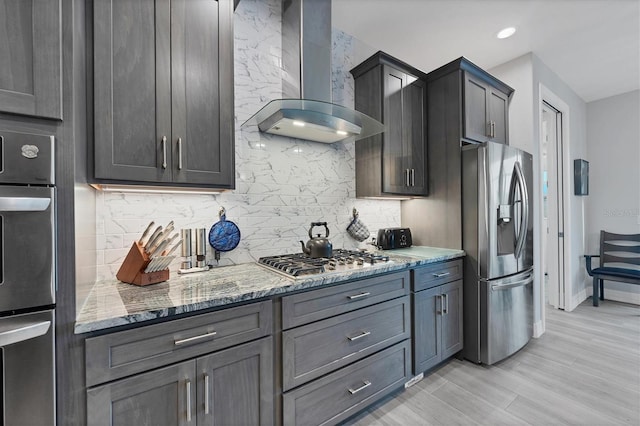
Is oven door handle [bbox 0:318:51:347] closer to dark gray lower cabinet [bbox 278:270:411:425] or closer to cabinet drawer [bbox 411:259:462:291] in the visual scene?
dark gray lower cabinet [bbox 278:270:411:425]

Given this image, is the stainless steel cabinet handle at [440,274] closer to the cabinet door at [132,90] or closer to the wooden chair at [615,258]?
the cabinet door at [132,90]

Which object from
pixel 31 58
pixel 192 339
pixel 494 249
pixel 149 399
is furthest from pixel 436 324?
pixel 31 58

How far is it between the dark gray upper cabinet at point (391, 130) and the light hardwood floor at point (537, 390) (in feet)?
5.11

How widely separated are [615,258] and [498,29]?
143 inches

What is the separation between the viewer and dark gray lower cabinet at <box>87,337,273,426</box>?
0.96 meters

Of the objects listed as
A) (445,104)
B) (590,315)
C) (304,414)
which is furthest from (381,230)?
(590,315)

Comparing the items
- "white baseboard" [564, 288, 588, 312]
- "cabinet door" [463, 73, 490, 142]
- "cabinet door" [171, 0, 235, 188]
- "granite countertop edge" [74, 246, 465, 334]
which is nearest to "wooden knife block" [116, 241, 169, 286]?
"granite countertop edge" [74, 246, 465, 334]

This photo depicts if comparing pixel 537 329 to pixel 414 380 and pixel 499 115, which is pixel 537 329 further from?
pixel 499 115

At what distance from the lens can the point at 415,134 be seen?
265cm

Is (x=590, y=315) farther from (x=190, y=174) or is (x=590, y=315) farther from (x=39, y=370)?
(x=39, y=370)

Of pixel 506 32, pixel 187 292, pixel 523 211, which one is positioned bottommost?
pixel 187 292

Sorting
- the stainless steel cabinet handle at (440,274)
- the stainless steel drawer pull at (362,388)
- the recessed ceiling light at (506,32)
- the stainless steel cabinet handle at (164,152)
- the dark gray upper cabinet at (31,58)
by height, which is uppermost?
the recessed ceiling light at (506,32)

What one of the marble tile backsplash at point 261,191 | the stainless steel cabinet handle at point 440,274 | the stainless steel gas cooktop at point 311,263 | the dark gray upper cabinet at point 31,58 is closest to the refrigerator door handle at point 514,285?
the stainless steel cabinet handle at point 440,274

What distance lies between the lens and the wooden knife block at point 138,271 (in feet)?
4.43
